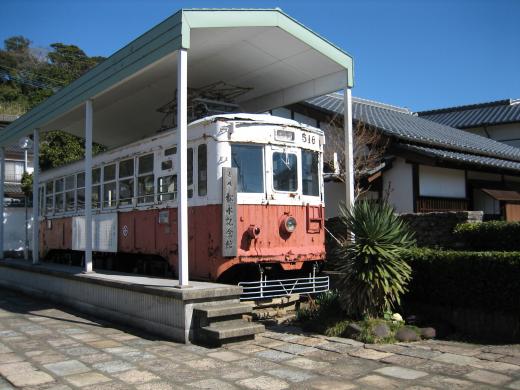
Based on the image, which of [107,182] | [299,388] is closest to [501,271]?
[299,388]

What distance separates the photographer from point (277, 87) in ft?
36.5

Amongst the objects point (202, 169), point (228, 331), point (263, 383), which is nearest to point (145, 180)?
point (202, 169)

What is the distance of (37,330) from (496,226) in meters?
7.79

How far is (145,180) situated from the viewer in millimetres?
9602

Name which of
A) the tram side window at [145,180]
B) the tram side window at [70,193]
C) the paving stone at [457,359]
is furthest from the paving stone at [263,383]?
the tram side window at [70,193]

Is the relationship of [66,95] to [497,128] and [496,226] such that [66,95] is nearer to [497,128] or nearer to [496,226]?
[496,226]

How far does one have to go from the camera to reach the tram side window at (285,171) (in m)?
8.43

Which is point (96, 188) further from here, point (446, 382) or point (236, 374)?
point (446, 382)

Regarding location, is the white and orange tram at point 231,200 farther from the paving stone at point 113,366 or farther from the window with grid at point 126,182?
the paving stone at point 113,366

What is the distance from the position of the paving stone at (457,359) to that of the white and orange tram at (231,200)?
289 centimetres

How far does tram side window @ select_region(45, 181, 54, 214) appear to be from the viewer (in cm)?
1401

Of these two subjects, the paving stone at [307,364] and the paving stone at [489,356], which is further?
the paving stone at [489,356]

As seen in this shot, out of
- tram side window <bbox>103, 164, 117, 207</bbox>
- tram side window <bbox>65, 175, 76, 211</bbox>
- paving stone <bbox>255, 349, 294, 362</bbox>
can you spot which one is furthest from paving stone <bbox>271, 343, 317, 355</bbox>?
tram side window <bbox>65, 175, 76, 211</bbox>

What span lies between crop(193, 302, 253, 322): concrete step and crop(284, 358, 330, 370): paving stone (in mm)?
1237
